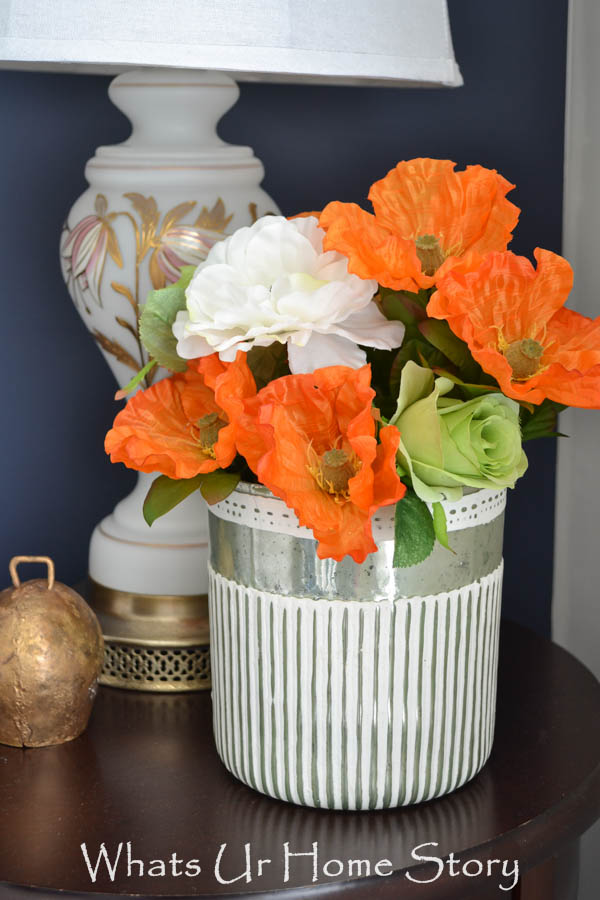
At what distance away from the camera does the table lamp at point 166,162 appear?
0.68 metres

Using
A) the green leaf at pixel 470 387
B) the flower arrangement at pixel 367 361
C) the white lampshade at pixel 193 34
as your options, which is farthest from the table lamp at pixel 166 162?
the green leaf at pixel 470 387

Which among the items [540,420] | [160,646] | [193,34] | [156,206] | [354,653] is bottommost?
[160,646]

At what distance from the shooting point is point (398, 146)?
43.5 inches

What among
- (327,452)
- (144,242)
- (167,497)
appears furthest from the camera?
(144,242)

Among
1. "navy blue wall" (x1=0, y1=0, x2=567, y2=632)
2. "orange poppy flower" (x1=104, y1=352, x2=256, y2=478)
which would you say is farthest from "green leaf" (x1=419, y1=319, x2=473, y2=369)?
"navy blue wall" (x1=0, y1=0, x2=567, y2=632)

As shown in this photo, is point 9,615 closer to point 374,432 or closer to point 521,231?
point 374,432

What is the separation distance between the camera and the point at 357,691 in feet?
2.18

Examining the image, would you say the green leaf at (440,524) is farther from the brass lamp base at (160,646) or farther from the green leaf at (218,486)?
the brass lamp base at (160,646)

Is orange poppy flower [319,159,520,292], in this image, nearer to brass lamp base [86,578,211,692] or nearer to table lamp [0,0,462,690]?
table lamp [0,0,462,690]

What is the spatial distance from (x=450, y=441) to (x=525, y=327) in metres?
0.10

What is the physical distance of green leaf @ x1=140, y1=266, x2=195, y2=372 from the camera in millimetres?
704

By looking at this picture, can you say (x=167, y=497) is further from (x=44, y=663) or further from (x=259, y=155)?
(x=259, y=155)

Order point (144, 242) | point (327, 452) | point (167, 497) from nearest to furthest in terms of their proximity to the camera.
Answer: point (327, 452) → point (167, 497) → point (144, 242)

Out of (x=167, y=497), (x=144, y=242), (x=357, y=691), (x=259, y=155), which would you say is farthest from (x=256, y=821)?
(x=259, y=155)
